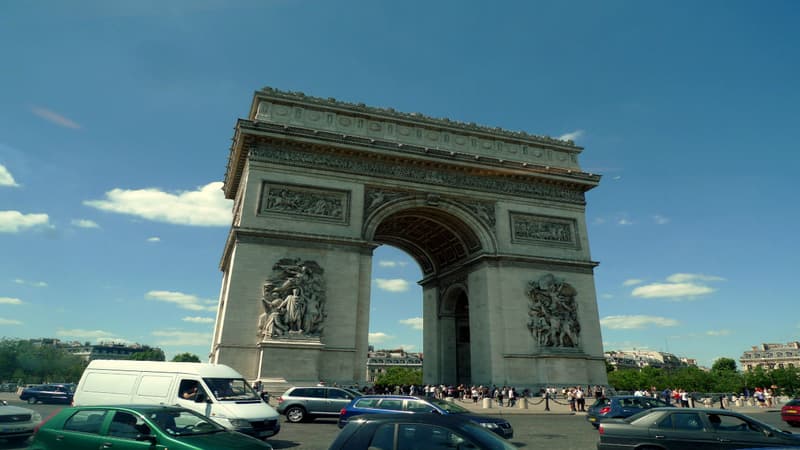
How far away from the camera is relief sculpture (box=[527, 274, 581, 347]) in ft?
87.1

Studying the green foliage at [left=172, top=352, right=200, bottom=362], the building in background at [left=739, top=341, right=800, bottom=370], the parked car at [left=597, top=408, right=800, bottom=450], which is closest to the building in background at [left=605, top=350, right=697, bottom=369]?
the building in background at [left=739, top=341, right=800, bottom=370]

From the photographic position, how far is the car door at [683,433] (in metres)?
8.16

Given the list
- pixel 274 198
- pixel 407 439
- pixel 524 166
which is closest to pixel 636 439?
pixel 407 439

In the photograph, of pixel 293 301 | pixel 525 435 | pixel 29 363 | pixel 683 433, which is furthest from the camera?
pixel 29 363

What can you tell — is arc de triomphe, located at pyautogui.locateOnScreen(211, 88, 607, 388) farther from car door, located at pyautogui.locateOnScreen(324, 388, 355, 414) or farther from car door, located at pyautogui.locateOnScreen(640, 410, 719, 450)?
car door, located at pyautogui.locateOnScreen(640, 410, 719, 450)

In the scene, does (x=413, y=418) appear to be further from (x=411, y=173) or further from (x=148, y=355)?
(x=148, y=355)

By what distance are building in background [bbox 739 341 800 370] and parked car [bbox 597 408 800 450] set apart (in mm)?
142263

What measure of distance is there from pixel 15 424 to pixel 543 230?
85.7 ft

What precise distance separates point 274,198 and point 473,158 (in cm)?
1186

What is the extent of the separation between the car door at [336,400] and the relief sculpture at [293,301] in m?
6.56

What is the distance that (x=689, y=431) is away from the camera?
27.3 ft

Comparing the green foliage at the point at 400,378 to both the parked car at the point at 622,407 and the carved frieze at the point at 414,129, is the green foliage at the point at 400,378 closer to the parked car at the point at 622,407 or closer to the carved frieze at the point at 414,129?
the carved frieze at the point at 414,129

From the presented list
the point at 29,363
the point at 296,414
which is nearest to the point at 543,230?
the point at 296,414

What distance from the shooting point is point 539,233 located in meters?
29.2
